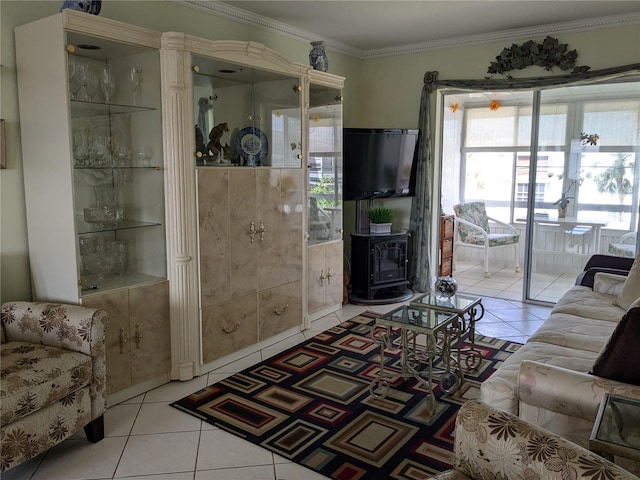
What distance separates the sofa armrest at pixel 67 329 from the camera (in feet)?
8.39

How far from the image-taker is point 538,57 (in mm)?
4793

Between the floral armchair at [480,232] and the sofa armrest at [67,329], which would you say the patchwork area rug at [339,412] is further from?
the floral armchair at [480,232]

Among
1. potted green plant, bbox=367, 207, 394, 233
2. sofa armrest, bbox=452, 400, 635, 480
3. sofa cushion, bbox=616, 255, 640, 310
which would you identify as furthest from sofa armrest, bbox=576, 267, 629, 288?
sofa armrest, bbox=452, 400, 635, 480

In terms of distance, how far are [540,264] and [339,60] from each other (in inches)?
120

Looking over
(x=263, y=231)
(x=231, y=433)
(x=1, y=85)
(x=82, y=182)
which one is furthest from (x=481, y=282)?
(x=1, y=85)

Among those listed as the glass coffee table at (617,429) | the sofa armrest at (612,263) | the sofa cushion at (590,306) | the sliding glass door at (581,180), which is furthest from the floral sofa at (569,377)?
the sliding glass door at (581,180)

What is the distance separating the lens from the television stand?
525 cm

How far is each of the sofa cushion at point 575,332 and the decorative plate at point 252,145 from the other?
227cm

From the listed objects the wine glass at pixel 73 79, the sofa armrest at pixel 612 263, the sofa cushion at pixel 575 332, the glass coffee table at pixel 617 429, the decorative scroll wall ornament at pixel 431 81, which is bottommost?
the sofa cushion at pixel 575 332

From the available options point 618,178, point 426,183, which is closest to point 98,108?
point 426,183

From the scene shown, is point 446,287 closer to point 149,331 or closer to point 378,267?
point 378,267

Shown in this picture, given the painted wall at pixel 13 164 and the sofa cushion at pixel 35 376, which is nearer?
the sofa cushion at pixel 35 376

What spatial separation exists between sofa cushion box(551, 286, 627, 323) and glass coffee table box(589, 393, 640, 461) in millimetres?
1674

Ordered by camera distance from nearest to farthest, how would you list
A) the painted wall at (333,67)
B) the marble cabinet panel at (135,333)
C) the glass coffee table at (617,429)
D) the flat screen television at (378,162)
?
the glass coffee table at (617,429)
the painted wall at (333,67)
the marble cabinet panel at (135,333)
the flat screen television at (378,162)
